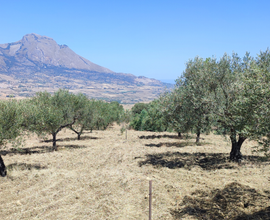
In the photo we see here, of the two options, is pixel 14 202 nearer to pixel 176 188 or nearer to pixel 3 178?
pixel 3 178

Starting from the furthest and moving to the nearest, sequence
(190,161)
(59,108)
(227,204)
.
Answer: (59,108)
(190,161)
(227,204)

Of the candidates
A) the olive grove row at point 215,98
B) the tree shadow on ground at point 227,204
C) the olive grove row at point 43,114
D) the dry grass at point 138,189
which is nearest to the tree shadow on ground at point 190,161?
the dry grass at point 138,189

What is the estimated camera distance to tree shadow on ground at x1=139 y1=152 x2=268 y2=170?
2140cm

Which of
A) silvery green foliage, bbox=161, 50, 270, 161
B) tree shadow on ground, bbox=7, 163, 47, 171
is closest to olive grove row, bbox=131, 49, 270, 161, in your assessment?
silvery green foliage, bbox=161, 50, 270, 161

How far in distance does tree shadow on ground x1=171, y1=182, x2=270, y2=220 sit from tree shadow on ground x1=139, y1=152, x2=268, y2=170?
5866mm

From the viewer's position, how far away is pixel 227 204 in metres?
13.2

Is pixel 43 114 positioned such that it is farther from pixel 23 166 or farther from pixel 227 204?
pixel 227 204

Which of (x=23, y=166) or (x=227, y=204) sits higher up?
(x=227, y=204)

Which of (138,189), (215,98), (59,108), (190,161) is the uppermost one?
(215,98)

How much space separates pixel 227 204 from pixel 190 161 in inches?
432

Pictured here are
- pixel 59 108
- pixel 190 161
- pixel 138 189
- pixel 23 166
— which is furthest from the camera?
pixel 59 108

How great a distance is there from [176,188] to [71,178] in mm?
10692

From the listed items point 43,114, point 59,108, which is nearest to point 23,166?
Answer: point 43,114

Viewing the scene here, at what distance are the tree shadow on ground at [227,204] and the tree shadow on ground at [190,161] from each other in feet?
19.2
